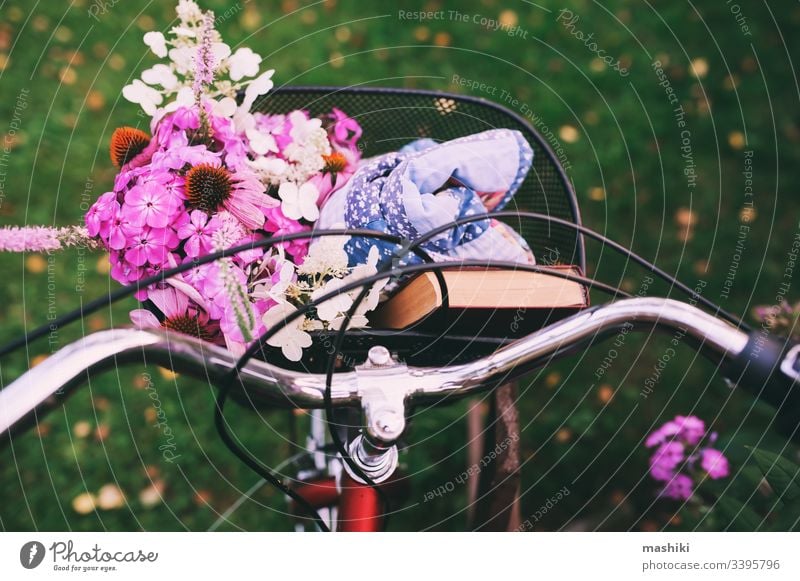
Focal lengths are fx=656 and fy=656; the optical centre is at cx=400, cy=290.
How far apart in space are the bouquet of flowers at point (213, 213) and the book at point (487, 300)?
64 millimetres

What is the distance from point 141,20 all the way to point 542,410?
2.02m

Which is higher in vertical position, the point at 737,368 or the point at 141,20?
the point at 141,20

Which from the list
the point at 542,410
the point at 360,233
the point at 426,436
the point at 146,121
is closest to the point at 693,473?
the point at 542,410

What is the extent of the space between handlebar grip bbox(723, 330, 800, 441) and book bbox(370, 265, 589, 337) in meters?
0.19

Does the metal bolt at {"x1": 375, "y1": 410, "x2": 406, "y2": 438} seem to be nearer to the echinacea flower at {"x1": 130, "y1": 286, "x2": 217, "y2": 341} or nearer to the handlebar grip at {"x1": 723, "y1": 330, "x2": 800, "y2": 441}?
the echinacea flower at {"x1": 130, "y1": 286, "x2": 217, "y2": 341}

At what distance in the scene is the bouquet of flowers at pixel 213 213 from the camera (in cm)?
72

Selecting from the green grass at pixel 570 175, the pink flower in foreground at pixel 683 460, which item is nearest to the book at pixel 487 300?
the pink flower in foreground at pixel 683 460

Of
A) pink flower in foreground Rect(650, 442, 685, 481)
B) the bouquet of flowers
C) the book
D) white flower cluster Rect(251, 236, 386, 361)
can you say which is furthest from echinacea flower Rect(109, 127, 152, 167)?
pink flower in foreground Rect(650, 442, 685, 481)

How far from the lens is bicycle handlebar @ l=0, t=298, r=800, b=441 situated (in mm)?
650

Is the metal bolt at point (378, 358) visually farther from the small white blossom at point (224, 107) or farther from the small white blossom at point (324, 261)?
the small white blossom at point (224, 107)

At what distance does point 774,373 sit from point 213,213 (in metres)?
0.63
